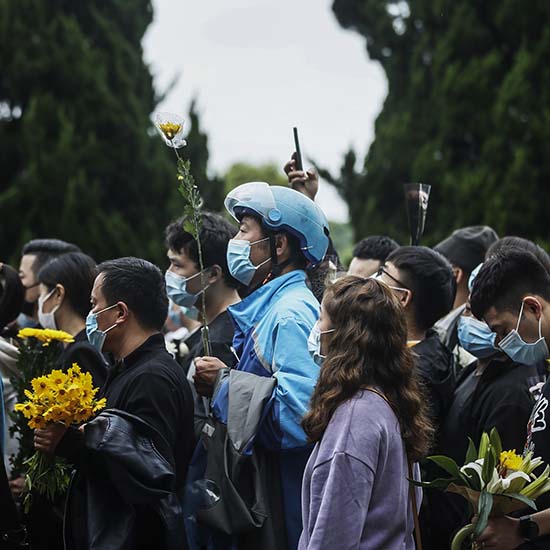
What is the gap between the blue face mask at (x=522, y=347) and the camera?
13.8ft

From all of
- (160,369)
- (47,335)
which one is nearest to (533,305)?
(160,369)

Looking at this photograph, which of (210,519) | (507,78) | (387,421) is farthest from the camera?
(507,78)

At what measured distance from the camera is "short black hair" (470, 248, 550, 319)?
431cm

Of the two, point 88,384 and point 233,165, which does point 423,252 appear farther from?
point 233,165

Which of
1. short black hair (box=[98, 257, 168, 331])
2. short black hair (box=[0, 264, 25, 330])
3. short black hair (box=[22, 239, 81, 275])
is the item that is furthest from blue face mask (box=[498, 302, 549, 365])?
short black hair (box=[22, 239, 81, 275])

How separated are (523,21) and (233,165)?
5387cm

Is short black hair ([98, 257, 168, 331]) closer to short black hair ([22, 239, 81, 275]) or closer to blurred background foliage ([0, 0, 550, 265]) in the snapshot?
short black hair ([22, 239, 81, 275])

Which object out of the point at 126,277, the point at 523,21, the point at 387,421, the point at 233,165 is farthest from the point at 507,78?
the point at 233,165

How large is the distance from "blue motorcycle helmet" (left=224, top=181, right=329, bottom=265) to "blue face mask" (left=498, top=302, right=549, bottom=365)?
109 centimetres

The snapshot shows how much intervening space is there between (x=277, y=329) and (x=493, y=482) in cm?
127

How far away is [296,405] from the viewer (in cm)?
417

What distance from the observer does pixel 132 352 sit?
4.71 meters

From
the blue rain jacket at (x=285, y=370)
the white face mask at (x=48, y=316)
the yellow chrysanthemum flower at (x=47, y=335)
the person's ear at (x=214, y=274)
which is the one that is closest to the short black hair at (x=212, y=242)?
the person's ear at (x=214, y=274)

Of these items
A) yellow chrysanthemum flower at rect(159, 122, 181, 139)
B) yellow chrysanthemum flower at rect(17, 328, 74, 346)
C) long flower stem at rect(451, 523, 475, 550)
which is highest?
yellow chrysanthemum flower at rect(159, 122, 181, 139)
